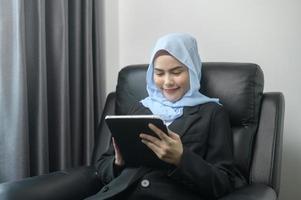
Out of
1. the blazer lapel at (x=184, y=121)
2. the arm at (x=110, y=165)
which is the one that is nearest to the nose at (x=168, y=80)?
the blazer lapel at (x=184, y=121)

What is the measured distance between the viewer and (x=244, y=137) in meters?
1.46

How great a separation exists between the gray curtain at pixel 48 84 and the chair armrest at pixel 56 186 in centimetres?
27

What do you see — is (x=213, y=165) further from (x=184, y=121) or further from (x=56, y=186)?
(x=56, y=186)

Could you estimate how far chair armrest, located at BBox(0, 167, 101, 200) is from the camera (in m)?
1.23

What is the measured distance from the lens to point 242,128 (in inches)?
58.3

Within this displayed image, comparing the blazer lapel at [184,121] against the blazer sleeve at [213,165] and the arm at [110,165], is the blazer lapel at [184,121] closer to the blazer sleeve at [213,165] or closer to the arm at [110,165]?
the blazer sleeve at [213,165]

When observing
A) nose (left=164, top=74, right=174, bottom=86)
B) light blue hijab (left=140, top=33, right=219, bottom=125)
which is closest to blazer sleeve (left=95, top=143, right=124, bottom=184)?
light blue hijab (left=140, top=33, right=219, bottom=125)

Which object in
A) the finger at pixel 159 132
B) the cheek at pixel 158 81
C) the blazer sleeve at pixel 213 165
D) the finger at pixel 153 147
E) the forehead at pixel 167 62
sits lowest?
the blazer sleeve at pixel 213 165

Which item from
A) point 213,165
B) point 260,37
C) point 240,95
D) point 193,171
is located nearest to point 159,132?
point 193,171

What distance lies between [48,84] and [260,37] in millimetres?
1032

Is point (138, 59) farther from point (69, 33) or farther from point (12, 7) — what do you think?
point (12, 7)

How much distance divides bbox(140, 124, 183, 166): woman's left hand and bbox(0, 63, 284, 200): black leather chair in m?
0.28

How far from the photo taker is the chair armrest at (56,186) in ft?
4.04

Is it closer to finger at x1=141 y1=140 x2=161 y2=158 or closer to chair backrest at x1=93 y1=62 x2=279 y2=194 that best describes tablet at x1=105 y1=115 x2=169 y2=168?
finger at x1=141 y1=140 x2=161 y2=158
